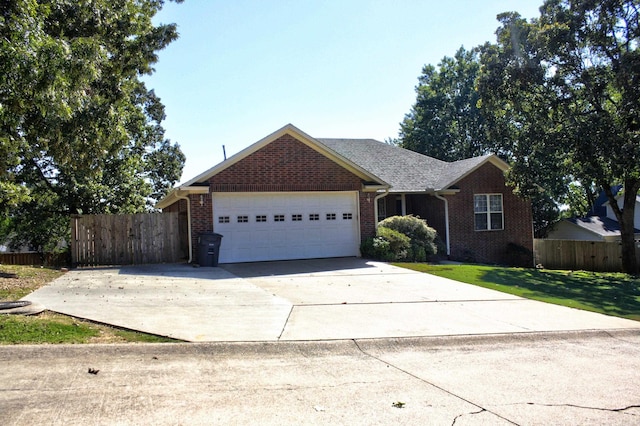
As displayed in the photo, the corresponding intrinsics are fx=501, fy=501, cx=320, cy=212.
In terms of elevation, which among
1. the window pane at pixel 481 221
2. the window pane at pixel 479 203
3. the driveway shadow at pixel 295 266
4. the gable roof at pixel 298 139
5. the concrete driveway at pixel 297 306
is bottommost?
the concrete driveway at pixel 297 306

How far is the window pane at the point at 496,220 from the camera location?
2259cm

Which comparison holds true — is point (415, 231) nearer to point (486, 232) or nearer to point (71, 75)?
point (486, 232)

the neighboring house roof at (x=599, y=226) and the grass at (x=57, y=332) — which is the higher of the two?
the neighboring house roof at (x=599, y=226)

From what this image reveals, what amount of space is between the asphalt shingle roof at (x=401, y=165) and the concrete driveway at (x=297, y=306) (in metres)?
8.59

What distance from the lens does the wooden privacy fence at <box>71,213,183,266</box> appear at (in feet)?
55.8

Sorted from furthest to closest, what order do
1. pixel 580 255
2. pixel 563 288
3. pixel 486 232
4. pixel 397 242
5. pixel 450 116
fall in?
1. pixel 450 116
2. pixel 580 255
3. pixel 486 232
4. pixel 397 242
5. pixel 563 288

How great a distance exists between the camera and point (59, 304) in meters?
8.81

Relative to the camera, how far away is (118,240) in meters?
17.1

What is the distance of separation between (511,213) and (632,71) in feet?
25.7

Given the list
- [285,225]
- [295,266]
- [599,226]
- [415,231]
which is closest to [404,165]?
[415,231]

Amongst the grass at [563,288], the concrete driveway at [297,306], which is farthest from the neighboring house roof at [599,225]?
the concrete driveway at [297,306]

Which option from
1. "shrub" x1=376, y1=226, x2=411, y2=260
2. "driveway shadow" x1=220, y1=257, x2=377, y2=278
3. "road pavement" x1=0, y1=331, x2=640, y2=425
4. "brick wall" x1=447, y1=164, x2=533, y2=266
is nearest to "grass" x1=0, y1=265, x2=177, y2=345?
"road pavement" x1=0, y1=331, x2=640, y2=425

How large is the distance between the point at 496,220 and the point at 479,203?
3.89 feet

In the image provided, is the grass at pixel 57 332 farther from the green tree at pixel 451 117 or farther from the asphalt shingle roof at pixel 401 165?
the green tree at pixel 451 117
